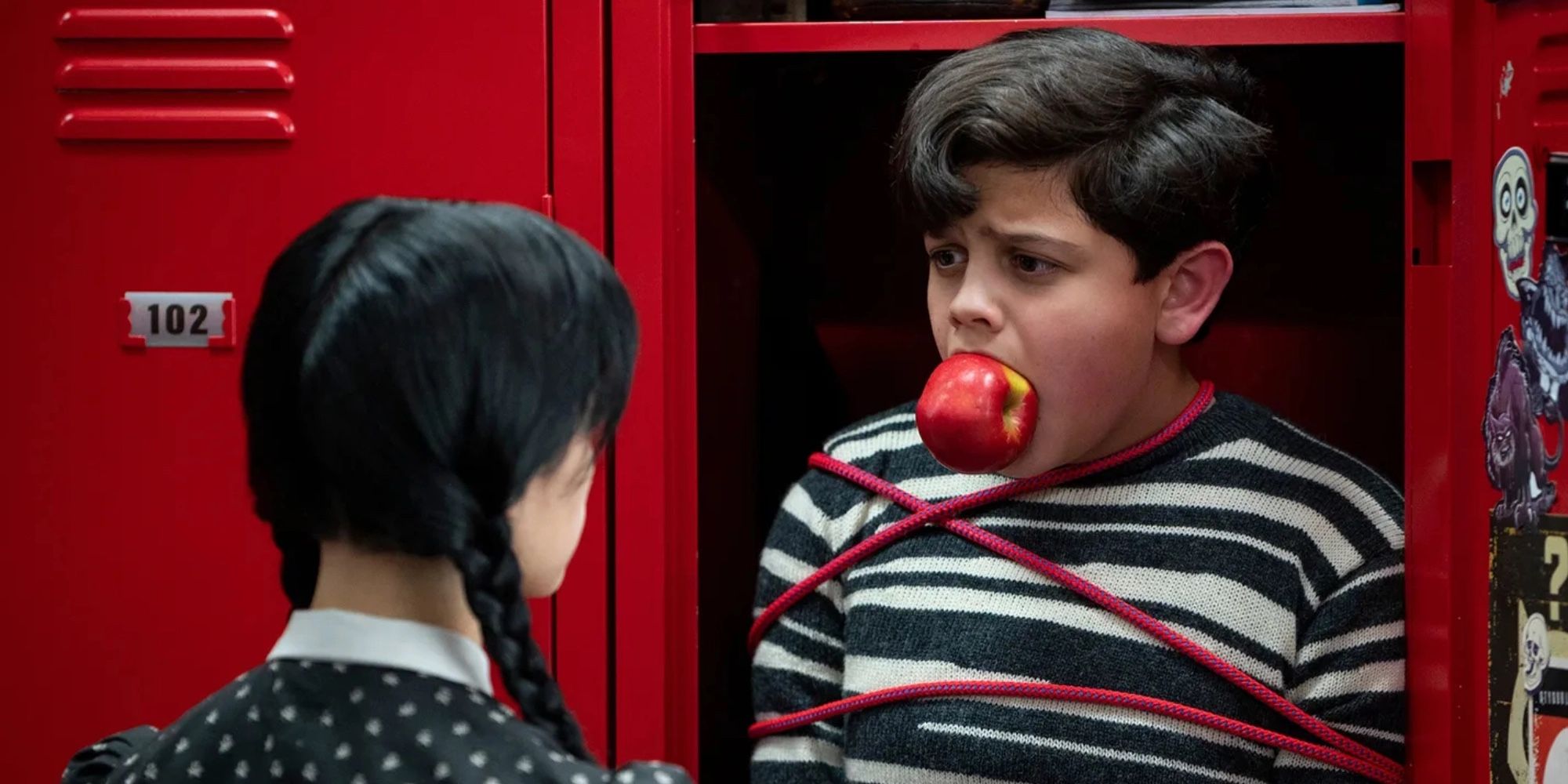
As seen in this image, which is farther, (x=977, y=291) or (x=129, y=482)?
(x=129, y=482)

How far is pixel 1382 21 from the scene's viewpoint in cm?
124

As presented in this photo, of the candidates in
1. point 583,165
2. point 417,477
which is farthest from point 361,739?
point 583,165

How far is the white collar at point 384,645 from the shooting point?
Result: 77cm

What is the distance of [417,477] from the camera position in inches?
29.4

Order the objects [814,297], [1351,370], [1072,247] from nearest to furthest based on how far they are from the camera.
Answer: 1. [1072,247]
2. [1351,370]
3. [814,297]

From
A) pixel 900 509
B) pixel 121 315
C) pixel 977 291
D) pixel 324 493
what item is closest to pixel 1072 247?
pixel 977 291

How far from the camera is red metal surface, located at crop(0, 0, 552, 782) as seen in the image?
4.23ft

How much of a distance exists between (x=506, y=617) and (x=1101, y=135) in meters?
0.63

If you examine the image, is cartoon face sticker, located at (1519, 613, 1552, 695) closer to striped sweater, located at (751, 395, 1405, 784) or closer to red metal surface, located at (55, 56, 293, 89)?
striped sweater, located at (751, 395, 1405, 784)

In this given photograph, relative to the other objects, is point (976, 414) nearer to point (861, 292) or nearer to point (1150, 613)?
point (1150, 613)

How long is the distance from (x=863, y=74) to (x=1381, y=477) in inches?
27.2

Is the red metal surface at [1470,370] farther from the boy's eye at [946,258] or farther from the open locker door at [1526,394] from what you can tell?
the boy's eye at [946,258]

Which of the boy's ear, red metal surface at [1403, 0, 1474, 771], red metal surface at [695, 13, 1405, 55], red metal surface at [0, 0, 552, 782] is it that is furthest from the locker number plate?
red metal surface at [1403, 0, 1474, 771]

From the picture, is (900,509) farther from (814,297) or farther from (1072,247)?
(814,297)
